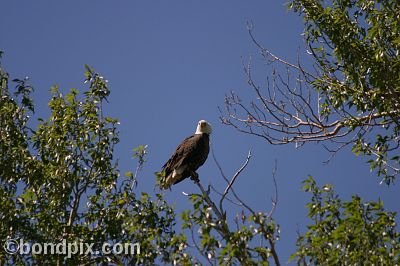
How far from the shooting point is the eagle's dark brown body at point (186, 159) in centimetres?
1083

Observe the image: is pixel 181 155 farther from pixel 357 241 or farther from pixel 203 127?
pixel 357 241

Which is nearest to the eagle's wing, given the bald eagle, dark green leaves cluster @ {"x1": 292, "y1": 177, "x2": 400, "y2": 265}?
the bald eagle

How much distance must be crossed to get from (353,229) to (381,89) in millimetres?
3524

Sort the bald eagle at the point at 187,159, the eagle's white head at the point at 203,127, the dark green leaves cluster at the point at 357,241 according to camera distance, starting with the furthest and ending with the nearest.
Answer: the eagle's white head at the point at 203,127 < the bald eagle at the point at 187,159 < the dark green leaves cluster at the point at 357,241

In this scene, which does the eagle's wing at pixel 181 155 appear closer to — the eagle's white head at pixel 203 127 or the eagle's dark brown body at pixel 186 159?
the eagle's dark brown body at pixel 186 159

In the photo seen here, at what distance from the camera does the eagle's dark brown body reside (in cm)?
1083

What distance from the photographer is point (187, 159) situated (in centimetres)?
1109

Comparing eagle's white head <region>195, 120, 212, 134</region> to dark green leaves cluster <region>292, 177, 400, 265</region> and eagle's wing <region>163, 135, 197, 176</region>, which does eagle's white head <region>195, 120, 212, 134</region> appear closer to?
eagle's wing <region>163, 135, 197, 176</region>

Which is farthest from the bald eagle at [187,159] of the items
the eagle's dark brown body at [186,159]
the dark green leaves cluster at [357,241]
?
the dark green leaves cluster at [357,241]

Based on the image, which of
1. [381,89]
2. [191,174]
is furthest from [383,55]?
[191,174]

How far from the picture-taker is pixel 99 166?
9273 mm

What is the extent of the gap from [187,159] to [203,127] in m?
1.25

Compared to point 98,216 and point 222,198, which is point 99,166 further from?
point 222,198

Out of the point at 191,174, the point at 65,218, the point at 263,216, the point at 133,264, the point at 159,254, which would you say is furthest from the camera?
the point at 191,174
